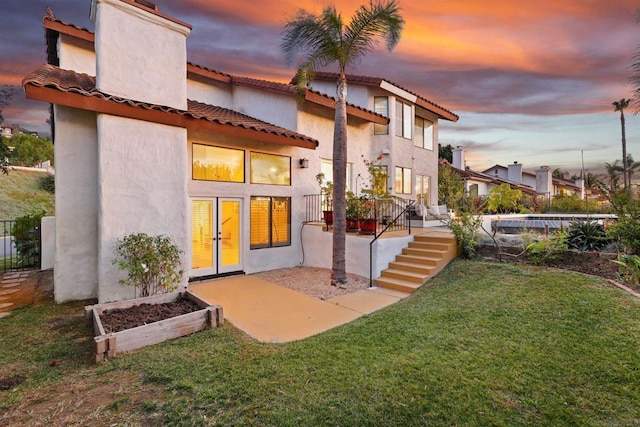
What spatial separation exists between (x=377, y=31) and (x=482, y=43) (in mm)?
5062

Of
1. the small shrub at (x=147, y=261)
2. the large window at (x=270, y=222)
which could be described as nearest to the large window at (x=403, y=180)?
the large window at (x=270, y=222)

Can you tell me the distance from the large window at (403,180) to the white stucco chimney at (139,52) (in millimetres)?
9805

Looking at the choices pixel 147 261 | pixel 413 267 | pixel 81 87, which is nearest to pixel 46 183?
pixel 81 87

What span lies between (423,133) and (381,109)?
340cm

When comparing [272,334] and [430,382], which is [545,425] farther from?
[272,334]

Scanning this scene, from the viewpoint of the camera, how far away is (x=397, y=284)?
776 centimetres

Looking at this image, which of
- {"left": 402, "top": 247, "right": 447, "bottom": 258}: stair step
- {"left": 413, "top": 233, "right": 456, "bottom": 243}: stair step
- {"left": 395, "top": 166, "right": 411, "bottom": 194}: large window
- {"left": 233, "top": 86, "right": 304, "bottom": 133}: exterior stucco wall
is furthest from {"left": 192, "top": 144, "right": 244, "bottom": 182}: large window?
{"left": 395, "top": 166, "right": 411, "bottom": 194}: large window

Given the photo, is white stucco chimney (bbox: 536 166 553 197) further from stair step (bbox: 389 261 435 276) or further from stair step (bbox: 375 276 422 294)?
stair step (bbox: 375 276 422 294)

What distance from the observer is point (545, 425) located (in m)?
2.69

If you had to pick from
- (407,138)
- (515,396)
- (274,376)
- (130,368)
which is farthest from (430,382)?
(407,138)

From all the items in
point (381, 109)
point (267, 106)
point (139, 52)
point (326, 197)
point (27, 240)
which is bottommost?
point (27, 240)

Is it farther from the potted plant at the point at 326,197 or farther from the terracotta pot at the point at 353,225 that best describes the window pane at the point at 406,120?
the terracotta pot at the point at 353,225

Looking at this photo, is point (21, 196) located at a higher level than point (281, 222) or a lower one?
higher

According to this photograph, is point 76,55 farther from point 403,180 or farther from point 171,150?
point 403,180
